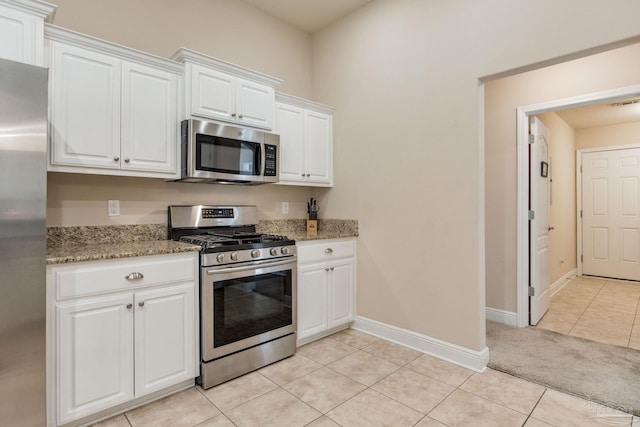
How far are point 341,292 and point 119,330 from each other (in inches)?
72.0

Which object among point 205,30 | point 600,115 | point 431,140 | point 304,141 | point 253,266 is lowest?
point 253,266

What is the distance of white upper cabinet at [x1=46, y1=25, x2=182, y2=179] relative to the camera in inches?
77.7

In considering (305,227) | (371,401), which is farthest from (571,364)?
(305,227)

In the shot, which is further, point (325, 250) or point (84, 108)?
point (325, 250)

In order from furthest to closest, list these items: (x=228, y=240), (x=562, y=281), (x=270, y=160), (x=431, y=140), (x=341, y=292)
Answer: (x=562, y=281) → (x=341, y=292) → (x=270, y=160) → (x=431, y=140) → (x=228, y=240)

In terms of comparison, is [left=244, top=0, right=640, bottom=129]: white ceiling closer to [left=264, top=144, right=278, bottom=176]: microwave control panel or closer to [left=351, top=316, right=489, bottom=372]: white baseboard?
[left=264, top=144, right=278, bottom=176]: microwave control panel

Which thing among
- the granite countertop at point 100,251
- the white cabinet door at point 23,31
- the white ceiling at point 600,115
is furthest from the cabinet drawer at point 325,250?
the white ceiling at point 600,115

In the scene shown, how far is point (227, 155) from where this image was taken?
2600 mm

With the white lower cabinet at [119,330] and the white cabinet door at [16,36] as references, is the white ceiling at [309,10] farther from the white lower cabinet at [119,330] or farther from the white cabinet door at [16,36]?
the white lower cabinet at [119,330]

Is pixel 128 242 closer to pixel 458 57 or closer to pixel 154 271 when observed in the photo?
pixel 154 271

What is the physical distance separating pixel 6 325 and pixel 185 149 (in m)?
1.39

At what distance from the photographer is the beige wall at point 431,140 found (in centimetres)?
229

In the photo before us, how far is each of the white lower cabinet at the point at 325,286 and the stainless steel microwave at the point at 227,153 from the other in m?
0.71

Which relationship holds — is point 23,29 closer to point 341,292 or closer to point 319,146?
point 319,146
